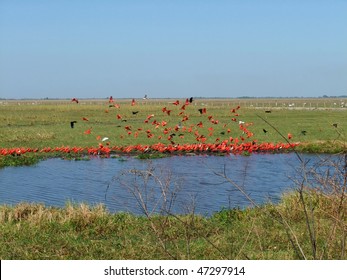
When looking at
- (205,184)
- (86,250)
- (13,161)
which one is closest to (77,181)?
(205,184)

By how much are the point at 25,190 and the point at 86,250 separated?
29.1ft

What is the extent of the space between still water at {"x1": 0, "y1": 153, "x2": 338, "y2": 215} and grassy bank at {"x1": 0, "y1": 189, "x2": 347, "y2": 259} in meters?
1.31

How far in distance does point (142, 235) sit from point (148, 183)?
8.94 m

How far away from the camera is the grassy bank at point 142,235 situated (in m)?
7.89

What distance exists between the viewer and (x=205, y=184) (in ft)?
57.2

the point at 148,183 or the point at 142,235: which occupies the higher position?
the point at 142,235

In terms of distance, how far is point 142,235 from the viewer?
8.41m

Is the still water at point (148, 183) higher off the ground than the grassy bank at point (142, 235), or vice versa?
the grassy bank at point (142, 235)

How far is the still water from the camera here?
550 inches

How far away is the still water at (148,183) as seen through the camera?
14.0 m

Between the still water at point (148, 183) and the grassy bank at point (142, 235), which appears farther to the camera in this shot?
the still water at point (148, 183)

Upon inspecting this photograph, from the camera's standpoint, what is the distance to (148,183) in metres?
17.3

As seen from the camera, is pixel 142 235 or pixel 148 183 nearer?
pixel 142 235

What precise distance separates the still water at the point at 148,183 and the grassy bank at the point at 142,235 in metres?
1.31
